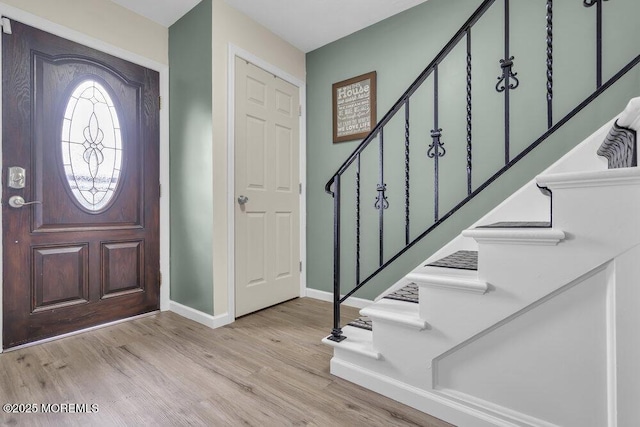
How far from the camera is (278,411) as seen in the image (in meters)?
1.29

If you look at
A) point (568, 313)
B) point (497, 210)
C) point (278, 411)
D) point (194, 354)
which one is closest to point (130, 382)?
point (194, 354)

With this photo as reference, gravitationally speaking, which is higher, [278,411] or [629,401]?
[629,401]

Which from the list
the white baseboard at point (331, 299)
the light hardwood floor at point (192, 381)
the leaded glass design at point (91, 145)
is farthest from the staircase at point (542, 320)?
the leaded glass design at point (91, 145)

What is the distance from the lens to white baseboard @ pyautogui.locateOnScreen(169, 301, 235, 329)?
7.27 feet

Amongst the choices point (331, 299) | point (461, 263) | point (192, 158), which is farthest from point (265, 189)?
point (461, 263)

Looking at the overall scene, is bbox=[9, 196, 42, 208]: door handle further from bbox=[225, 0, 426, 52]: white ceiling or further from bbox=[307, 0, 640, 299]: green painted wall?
bbox=[307, 0, 640, 299]: green painted wall

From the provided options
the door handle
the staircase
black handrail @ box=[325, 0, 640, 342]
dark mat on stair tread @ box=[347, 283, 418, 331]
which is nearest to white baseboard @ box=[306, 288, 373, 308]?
dark mat on stair tread @ box=[347, 283, 418, 331]

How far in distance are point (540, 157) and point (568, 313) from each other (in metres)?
1.19

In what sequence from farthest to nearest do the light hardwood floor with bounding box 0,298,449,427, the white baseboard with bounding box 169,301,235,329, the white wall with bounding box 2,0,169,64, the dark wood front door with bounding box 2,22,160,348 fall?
the white baseboard with bounding box 169,301,235,329 < the white wall with bounding box 2,0,169,64 < the dark wood front door with bounding box 2,22,160,348 < the light hardwood floor with bounding box 0,298,449,427

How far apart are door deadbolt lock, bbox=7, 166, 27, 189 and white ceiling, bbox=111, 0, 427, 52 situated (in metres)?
1.41

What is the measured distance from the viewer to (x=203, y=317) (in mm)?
2273

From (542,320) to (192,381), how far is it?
155cm

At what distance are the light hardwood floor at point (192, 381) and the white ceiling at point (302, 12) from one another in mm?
2406

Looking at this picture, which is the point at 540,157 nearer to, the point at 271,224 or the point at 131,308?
the point at 271,224
